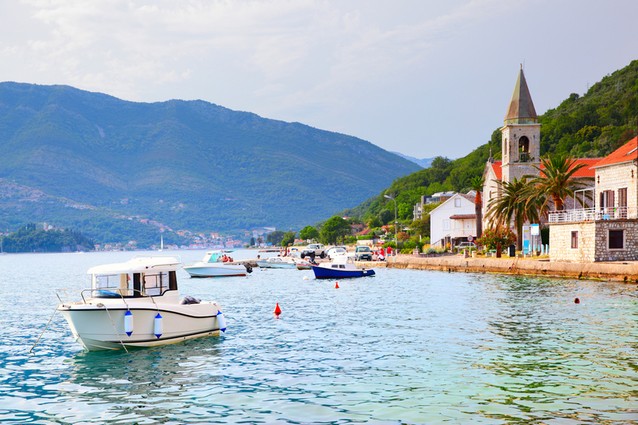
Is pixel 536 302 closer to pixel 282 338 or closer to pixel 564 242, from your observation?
pixel 282 338

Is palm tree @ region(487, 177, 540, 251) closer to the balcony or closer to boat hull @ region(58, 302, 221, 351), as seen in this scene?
the balcony

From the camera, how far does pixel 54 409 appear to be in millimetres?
16781

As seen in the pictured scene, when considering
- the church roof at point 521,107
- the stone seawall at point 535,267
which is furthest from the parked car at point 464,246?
the church roof at point 521,107

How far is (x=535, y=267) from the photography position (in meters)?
60.3

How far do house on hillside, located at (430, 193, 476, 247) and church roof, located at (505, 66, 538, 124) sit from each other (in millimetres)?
22646

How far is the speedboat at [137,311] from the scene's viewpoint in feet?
77.6

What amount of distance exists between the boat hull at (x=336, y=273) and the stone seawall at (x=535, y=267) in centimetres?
994

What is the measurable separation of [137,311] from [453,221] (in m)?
89.8

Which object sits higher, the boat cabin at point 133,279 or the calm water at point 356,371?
the boat cabin at point 133,279

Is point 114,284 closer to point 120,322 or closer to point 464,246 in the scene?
point 120,322

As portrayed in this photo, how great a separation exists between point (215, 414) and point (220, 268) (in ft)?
236

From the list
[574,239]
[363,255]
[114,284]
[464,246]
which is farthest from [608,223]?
[363,255]

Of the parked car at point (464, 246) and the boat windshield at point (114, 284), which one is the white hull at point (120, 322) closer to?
the boat windshield at point (114, 284)

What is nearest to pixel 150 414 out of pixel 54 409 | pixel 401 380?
pixel 54 409
